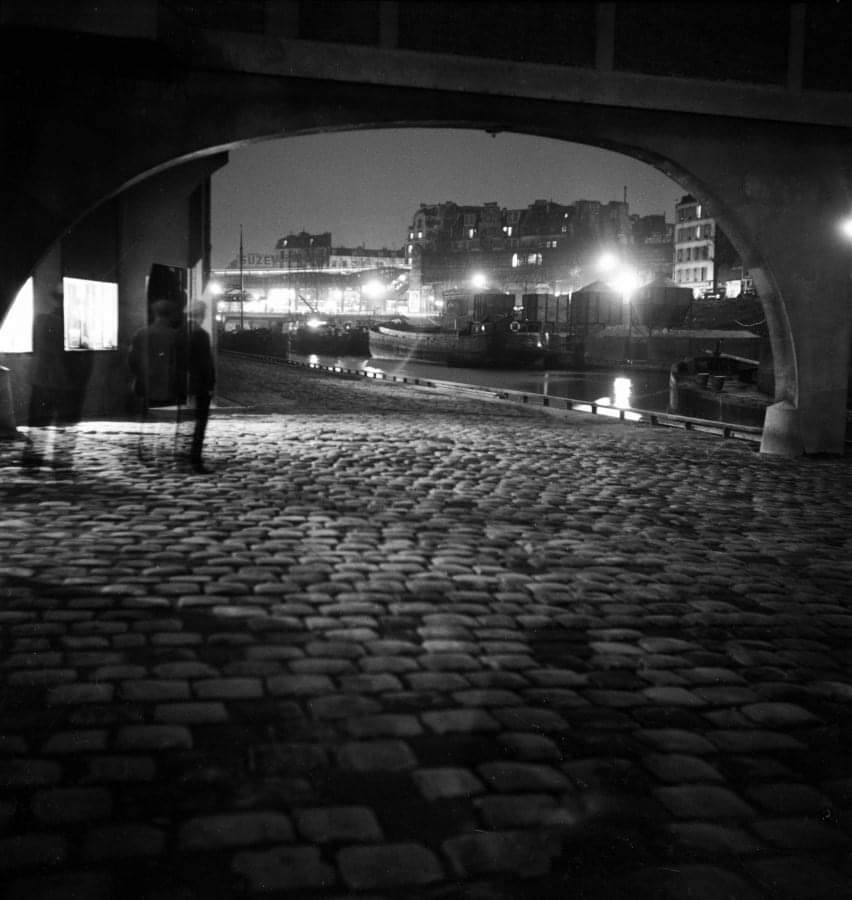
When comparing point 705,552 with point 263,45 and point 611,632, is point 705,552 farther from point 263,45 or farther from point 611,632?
point 263,45

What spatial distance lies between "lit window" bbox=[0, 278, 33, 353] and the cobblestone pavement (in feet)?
21.8

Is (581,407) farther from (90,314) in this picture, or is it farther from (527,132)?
(527,132)

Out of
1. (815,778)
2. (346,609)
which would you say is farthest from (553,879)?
(346,609)

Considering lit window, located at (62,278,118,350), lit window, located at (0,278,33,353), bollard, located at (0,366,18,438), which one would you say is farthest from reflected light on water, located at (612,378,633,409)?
bollard, located at (0,366,18,438)

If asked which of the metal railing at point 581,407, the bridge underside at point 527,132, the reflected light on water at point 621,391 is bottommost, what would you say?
the reflected light on water at point 621,391

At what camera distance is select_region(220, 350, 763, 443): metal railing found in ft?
61.4

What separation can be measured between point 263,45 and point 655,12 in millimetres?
4737

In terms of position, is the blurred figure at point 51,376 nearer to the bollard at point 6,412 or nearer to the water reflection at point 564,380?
the bollard at point 6,412

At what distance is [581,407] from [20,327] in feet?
57.1

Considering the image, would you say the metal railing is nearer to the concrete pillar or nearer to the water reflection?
the water reflection

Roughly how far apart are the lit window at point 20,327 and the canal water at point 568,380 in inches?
883

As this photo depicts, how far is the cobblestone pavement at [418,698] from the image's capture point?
313 centimetres

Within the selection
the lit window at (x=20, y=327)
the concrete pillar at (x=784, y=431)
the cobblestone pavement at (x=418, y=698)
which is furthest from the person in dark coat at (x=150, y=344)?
the concrete pillar at (x=784, y=431)

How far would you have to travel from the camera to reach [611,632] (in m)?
5.59
